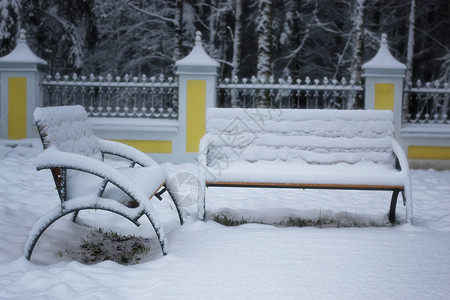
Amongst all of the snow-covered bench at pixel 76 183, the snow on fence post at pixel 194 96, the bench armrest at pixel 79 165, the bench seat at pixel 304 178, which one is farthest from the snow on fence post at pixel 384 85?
the bench armrest at pixel 79 165

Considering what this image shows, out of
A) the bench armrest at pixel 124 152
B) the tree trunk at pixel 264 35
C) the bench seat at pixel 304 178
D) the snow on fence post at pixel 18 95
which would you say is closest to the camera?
the bench seat at pixel 304 178

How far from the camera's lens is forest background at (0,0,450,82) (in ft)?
46.4

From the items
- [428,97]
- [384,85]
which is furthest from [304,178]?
[428,97]

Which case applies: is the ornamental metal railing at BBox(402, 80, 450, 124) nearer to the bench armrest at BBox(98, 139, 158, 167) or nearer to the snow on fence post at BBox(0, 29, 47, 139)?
the bench armrest at BBox(98, 139, 158, 167)

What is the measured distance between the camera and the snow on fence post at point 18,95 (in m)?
8.52

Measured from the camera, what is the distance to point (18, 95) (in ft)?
28.0

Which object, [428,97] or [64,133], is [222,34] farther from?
[64,133]

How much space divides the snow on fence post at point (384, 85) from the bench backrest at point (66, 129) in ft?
18.5

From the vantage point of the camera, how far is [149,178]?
3.65m

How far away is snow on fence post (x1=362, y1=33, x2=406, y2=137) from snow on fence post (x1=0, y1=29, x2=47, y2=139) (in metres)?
5.59

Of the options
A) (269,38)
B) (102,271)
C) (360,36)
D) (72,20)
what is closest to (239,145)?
(102,271)

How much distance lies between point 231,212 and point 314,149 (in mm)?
989

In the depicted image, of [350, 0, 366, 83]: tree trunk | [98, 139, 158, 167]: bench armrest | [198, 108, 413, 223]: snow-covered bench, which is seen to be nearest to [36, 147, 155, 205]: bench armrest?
[98, 139, 158, 167]: bench armrest

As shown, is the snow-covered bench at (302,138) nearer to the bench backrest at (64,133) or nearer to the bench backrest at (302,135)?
the bench backrest at (302,135)
